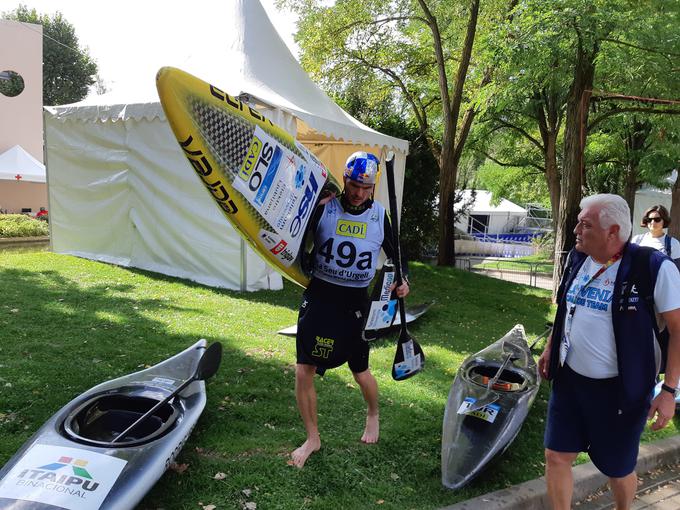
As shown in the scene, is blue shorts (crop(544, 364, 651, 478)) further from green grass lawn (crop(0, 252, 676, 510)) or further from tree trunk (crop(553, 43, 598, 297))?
tree trunk (crop(553, 43, 598, 297))

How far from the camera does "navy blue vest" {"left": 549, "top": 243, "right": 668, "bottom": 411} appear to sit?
232cm

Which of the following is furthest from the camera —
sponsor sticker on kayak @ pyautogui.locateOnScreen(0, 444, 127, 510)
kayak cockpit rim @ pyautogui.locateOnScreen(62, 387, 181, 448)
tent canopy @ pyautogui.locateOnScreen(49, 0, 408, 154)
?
tent canopy @ pyautogui.locateOnScreen(49, 0, 408, 154)

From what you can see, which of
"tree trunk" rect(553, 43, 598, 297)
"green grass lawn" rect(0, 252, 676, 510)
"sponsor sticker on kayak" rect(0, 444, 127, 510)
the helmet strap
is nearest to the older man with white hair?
"green grass lawn" rect(0, 252, 676, 510)

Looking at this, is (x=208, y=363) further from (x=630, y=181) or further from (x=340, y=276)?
(x=630, y=181)

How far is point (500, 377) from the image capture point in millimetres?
3979

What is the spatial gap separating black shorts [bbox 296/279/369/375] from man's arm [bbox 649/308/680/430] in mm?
1613

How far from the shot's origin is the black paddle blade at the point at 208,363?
326 centimetres

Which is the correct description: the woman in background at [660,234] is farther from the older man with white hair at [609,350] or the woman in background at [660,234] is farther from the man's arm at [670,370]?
the man's arm at [670,370]

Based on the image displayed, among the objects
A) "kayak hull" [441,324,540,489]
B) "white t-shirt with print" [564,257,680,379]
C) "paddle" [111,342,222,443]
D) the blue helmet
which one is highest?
the blue helmet

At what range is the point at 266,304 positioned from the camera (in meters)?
7.33

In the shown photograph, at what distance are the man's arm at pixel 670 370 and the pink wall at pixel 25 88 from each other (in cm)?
2570

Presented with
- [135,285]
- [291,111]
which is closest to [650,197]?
[291,111]

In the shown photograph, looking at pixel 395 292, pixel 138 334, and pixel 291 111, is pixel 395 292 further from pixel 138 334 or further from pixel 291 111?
pixel 291 111

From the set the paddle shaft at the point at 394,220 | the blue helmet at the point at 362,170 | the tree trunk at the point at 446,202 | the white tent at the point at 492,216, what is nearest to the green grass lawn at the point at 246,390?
the paddle shaft at the point at 394,220
